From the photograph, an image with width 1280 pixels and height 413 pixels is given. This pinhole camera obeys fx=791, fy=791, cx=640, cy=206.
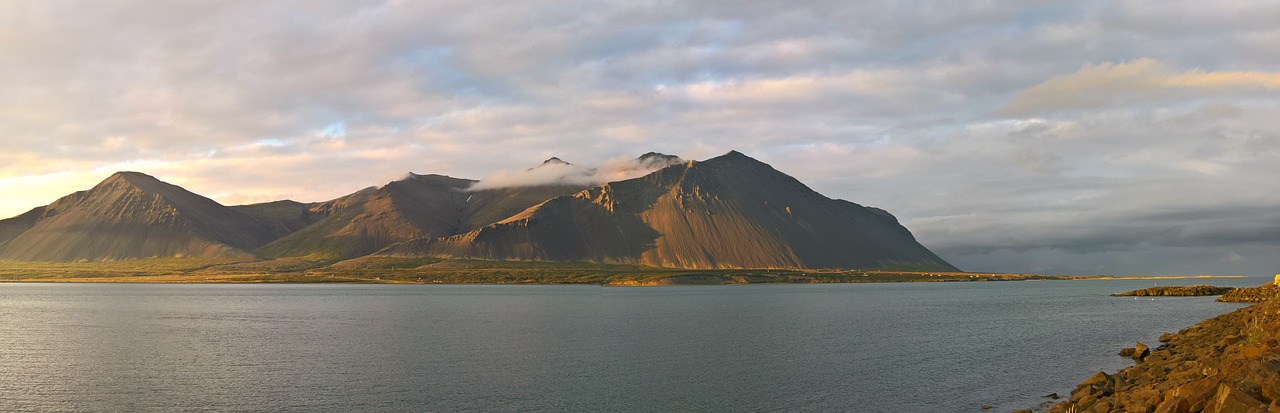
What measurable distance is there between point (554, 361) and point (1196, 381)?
43.6m

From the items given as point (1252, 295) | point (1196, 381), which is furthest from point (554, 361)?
point (1252, 295)

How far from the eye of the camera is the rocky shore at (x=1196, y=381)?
27344 millimetres

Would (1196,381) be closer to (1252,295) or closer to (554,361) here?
(554,361)

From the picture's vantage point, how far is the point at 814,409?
4453 centimetres

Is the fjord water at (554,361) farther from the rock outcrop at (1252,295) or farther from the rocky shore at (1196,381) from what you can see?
the rock outcrop at (1252,295)

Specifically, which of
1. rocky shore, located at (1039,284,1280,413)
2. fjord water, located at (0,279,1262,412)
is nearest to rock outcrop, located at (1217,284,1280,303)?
fjord water, located at (0,279,1262,412)

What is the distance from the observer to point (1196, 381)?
3209 cm

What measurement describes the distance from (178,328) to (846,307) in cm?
10631

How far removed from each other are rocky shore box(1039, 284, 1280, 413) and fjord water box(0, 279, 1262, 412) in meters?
4.26

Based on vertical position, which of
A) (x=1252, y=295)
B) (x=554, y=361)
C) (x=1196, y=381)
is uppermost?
(x=1252, y=295)

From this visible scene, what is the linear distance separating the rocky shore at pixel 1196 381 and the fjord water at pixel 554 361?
4263 mm

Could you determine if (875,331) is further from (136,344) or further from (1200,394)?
(136,344)

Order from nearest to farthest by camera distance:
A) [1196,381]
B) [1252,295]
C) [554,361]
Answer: [1196,381] < [554,361] < [1252,295]

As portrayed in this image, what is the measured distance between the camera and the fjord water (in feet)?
154
